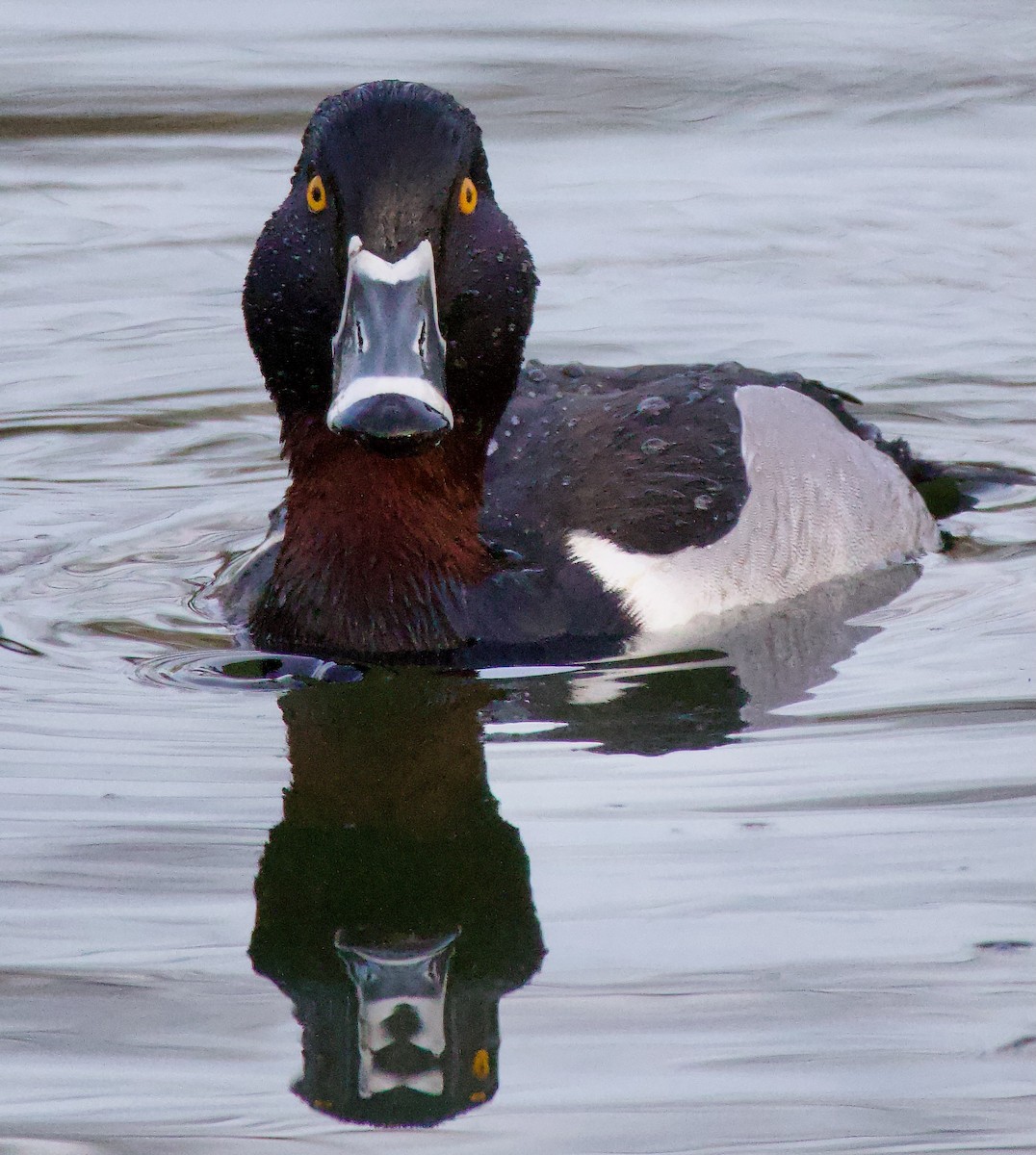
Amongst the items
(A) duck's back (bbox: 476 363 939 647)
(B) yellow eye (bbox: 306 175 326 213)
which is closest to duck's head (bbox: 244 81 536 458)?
(B) yellow eye (bbox: 306 175 326 213)

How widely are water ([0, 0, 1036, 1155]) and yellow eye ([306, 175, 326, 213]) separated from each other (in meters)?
1.34

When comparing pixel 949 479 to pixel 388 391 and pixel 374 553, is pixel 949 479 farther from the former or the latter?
pixel 388 391

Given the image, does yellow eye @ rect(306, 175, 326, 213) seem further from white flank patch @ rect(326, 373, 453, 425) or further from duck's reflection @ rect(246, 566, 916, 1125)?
duck's reflection @ rect(246, 566, 916, 1125)

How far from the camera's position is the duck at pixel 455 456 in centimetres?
612

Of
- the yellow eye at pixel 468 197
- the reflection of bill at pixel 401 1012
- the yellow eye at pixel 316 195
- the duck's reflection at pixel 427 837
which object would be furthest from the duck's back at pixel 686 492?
the reflection of bill at pixel 401 1012

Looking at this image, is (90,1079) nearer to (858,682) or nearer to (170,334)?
(858,682)

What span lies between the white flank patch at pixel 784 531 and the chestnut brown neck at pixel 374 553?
Answer: 1.33ft

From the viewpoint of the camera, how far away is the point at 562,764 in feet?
19.4

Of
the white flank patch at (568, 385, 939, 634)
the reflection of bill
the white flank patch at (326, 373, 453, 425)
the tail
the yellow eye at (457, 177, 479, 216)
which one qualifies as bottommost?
the tail

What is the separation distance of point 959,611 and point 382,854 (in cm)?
264

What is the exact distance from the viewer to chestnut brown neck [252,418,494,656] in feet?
21.9

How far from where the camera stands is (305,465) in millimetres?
6742

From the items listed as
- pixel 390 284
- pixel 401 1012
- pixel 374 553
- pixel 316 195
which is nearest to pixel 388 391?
pixel 390 284

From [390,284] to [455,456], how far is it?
33.2 inches
